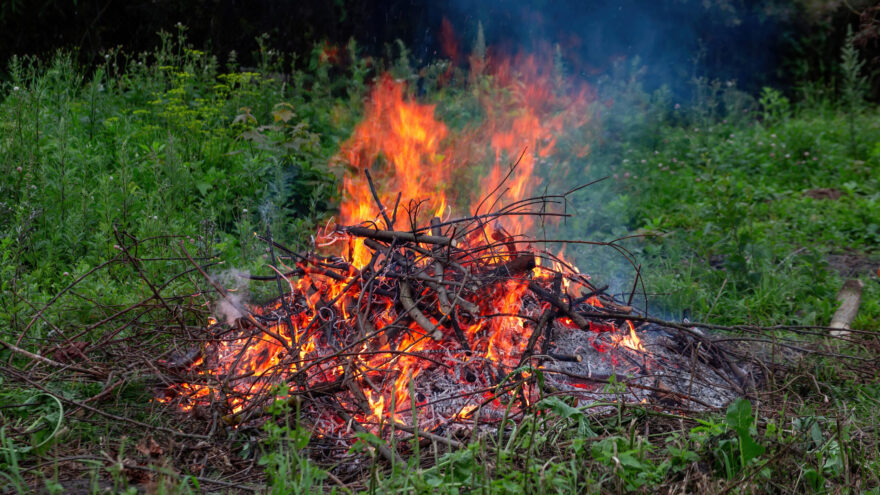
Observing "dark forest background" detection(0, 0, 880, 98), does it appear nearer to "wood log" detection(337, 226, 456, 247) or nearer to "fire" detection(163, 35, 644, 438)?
"fire" detection(163, 35, 644, 438)

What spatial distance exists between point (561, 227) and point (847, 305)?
2482mm

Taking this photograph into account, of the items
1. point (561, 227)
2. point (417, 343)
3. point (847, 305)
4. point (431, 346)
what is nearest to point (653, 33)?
point (561, 227)

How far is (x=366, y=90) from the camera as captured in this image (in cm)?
815

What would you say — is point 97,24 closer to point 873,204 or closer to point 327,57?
point 327,57

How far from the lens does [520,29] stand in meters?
9.52

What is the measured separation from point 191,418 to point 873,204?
22.3 feet

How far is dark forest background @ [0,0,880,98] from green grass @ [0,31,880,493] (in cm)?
49

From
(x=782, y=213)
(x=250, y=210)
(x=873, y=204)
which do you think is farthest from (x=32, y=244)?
(x=873, y=204)

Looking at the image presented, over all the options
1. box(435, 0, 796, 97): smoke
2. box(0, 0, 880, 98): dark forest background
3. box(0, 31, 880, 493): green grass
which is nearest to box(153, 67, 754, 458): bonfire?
box(0, 31, 880, 493): green grass

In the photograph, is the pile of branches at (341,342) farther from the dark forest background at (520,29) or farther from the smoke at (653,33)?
the smoke at (653,33)

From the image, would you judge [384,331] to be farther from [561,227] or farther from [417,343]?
[561,227]

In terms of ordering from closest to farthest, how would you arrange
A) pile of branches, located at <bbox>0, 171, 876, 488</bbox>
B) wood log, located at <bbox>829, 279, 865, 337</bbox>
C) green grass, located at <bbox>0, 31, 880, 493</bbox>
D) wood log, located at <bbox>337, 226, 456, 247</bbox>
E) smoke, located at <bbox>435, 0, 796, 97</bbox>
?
1. green grass, located at <bbox>0, 31, 880, 493</bbox>
2. pile of branches, located at <bbox>0, 171, 876, 488</bbox>
3. wood log, located at <bbox>337, 226, 456, 247</bbox>
4. wood log, located at <bbox>829, 279, 865, 337</bbox>
5. smoke, located at <bbox>435, 0, 796, 97</bbox>

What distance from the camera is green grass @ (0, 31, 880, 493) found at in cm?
249

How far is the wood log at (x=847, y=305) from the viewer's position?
4.64 meters
